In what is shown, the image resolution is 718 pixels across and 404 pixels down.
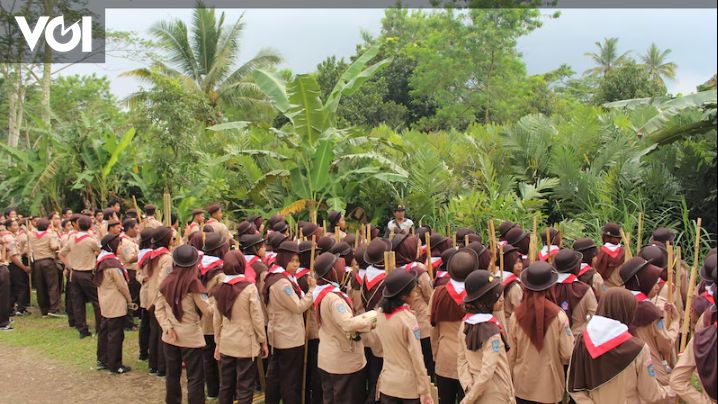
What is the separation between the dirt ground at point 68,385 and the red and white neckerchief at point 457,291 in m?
3.86

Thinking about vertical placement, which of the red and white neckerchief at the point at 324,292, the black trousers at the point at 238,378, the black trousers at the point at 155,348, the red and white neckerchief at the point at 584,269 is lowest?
the black trousers at the point at 155,348

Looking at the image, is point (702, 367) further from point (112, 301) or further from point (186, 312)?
point (112, 301)

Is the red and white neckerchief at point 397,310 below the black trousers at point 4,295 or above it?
above

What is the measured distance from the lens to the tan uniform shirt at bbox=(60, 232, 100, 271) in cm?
902

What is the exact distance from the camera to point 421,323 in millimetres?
5949

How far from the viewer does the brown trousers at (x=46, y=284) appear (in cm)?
1070

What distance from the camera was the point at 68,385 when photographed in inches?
291

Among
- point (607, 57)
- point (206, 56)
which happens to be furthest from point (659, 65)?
point (206, 56)

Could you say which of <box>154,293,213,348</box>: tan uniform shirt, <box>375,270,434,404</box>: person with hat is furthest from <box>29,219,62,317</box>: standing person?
<box>375,270,434,404</box>: person with hat

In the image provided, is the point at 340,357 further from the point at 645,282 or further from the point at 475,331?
the point at 645,282

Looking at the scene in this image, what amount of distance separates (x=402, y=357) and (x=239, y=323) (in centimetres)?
181

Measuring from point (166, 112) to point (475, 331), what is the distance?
40.1 feet

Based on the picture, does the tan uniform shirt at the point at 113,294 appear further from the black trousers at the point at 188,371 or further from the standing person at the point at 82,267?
the black trousers at the point at 188,371

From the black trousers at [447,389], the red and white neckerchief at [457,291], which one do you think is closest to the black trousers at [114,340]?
the black trousers at [447,389]
